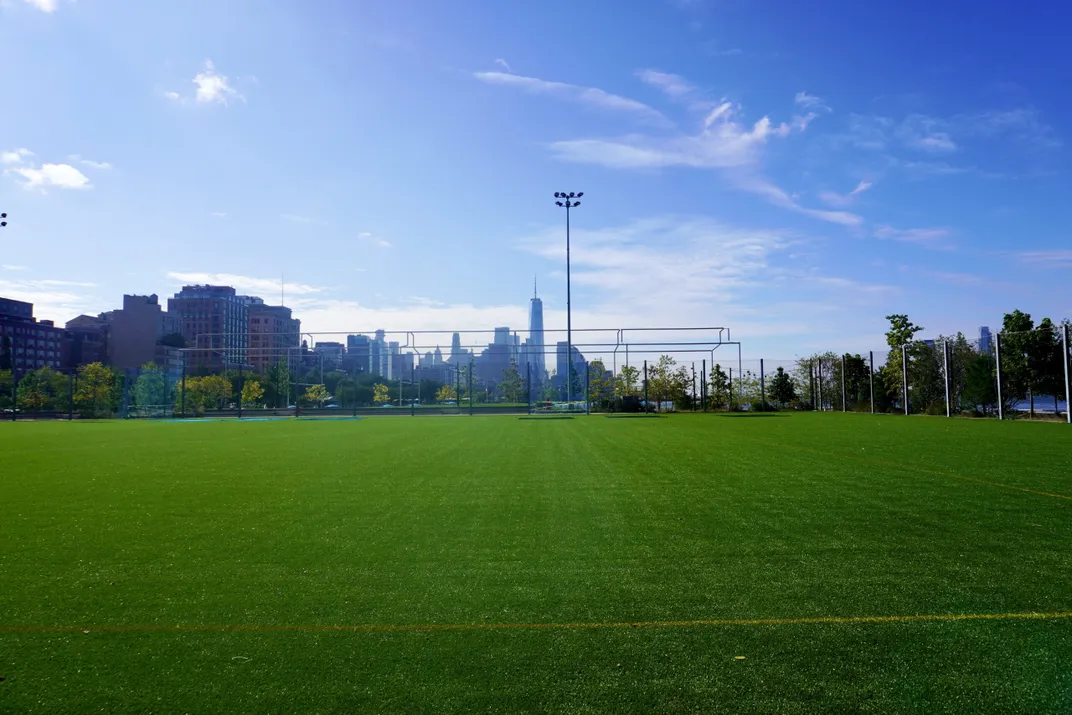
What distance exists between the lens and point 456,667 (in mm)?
2762

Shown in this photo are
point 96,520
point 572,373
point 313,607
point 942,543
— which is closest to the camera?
point 313,607

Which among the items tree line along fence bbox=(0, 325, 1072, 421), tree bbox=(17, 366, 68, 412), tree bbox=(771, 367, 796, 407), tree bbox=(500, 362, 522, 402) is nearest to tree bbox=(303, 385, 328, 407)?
tree line along fence bbox=(0, 325, 1072, 421)

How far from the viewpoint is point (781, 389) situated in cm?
3359

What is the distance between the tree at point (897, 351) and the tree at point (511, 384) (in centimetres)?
1786

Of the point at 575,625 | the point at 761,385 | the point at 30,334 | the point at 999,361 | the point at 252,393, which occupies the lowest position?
the point at 575,625

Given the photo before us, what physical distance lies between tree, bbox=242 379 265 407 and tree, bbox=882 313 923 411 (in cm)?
3315

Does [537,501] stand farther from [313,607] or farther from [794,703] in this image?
[794,703]

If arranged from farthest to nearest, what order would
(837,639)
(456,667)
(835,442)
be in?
(835,442) < (837,639) < (456,667)

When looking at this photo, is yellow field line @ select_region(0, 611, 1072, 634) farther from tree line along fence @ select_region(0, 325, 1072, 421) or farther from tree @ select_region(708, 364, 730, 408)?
tree @ select_region(708, 364, 730, 408)

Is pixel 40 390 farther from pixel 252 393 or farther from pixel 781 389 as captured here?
pixel 781 389

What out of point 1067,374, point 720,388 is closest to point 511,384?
point 720,388

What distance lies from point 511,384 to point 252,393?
1572cm

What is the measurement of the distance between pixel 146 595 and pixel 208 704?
5.22ft

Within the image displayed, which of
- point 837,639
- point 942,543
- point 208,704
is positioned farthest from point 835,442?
point 208,704
